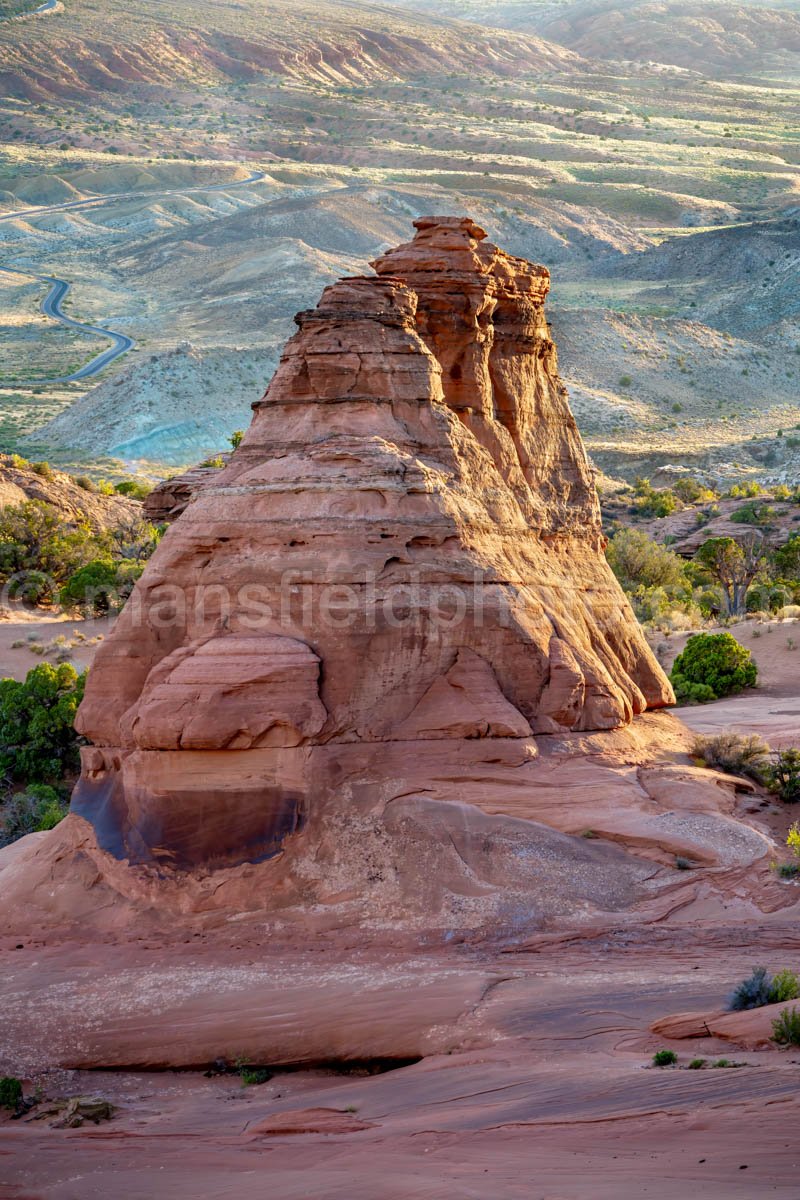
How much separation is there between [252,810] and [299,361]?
5.70 m

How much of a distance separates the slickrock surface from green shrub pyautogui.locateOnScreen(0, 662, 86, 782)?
13.2 metres

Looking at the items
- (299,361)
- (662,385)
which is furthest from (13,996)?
(662,385)

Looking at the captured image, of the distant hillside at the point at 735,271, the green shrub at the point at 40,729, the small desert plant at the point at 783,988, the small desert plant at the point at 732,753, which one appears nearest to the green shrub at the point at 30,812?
the green shrub at the point at 40,729

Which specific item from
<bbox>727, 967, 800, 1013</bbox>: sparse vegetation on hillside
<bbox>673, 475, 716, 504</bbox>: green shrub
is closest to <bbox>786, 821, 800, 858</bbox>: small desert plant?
<bbox>727, 967, 800, 1013</bbox>: sparse vegetation on hillside

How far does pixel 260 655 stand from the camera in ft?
57.0

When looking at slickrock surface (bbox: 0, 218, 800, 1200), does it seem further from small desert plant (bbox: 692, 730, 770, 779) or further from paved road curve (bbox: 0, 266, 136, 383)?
paved road curve (bbox: 0, 266, 136, 383)

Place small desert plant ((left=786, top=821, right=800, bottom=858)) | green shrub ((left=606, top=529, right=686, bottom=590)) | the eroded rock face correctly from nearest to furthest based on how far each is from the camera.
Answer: the eroded rock face
small desert plant ((left=786, top=821, right=800, bottom=858))
green shrub ((left=606, top=529, right=686, bottom=590))

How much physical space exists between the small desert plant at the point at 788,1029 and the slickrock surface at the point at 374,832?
0.42m

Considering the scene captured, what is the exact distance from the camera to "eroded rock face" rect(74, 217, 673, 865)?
17.2 m

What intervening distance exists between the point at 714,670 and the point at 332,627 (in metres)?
18.8

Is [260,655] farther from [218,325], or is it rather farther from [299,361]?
[218,325]

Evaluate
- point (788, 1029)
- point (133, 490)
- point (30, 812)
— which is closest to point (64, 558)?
point (133, 490)

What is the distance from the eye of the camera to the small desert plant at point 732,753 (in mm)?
20969

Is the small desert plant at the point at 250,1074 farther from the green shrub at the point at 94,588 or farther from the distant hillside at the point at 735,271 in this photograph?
the distant hillside at the point at 735,271
